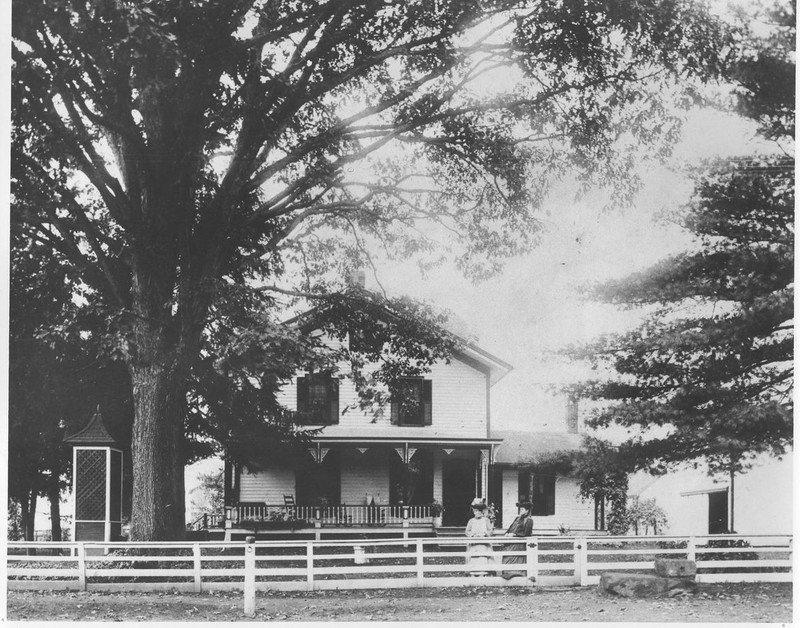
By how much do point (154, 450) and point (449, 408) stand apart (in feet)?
46.9

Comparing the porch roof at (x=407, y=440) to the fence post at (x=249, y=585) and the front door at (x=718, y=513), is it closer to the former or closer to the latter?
the front door at (x=718, y=513)

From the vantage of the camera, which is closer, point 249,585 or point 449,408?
point 249,585

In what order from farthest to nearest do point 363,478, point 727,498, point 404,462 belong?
1. point 363,478
2. point 404,462
3. point 727,498

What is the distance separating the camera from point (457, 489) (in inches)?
1104

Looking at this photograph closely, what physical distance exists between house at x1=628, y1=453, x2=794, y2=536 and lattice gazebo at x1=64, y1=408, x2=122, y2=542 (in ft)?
29.0

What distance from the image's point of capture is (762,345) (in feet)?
43.9

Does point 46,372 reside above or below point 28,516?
above

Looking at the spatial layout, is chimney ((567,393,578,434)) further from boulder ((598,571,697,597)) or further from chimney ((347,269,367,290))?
boulder ((598,571,697,597))

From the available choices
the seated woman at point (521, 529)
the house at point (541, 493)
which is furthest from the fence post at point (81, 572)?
the house at point (541, 493)

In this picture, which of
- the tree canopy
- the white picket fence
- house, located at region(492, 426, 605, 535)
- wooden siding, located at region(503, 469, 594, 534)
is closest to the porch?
house, located at region(492, 426, 605, 535)

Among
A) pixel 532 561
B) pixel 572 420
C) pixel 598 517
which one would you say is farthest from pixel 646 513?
pixel 532 561

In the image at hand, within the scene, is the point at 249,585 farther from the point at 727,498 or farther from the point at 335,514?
the point at 335,514

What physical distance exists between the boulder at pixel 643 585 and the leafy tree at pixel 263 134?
5325mm

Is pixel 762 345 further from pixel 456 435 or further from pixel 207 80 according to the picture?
pixel 456 435
